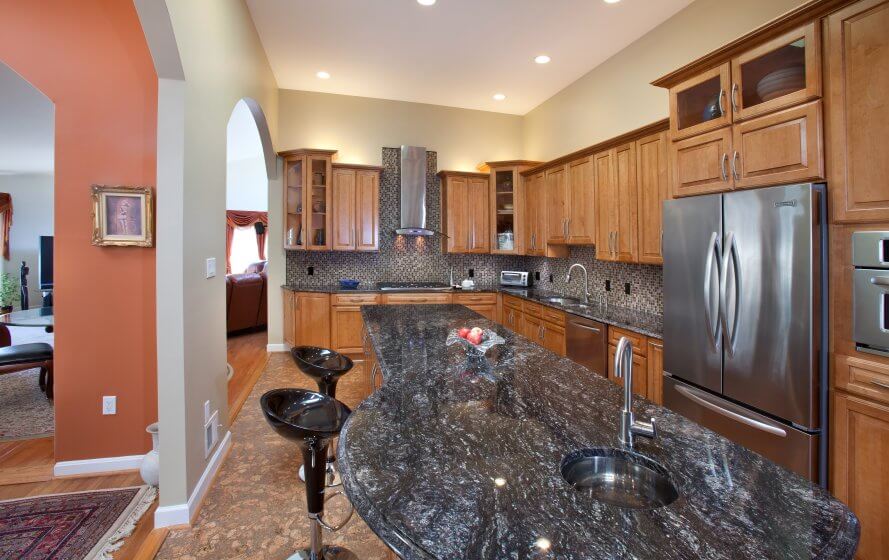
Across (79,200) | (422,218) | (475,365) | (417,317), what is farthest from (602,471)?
(422,218)

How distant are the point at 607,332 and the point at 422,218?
307cm

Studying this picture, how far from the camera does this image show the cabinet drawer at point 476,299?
17.5 feet

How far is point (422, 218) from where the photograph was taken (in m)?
5.58

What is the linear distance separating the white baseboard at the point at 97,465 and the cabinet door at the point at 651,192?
383 centimetres

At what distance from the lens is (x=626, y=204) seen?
347cm

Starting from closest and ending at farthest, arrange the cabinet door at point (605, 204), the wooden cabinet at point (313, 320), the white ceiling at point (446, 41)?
1. the white ceiling at point (446, 41)
2. the cabinet door at point (605, 204)
3. the wooden cabinet at point (313, 320)

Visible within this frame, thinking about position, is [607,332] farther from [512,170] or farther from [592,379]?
[512,170]

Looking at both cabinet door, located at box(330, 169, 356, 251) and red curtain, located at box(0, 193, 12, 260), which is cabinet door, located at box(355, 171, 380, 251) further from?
red curtain, located at box(0, 193, 12, 260)

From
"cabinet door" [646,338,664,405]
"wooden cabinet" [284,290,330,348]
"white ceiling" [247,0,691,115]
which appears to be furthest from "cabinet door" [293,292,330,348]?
"cabinet door" [646,338,664,405]

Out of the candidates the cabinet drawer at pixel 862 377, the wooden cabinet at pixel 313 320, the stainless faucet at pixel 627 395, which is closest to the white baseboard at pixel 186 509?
the stainless faucet at pixel 627 395

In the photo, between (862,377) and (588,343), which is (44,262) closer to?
(588,343)

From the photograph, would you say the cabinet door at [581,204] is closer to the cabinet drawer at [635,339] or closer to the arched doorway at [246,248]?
the cabinet drawer at [635,339]

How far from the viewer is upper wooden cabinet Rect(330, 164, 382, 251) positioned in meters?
5.26

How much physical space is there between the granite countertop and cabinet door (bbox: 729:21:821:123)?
1433 mm
